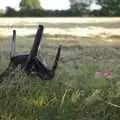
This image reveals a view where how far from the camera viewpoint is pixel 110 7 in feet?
149

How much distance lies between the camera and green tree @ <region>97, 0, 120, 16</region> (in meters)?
45.4

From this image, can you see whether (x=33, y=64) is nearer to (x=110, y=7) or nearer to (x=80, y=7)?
(x=110, y=7)

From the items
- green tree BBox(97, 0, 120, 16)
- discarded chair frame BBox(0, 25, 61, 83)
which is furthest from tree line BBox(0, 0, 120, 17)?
discarded chair frame BBox(0, 25, 61, 83)

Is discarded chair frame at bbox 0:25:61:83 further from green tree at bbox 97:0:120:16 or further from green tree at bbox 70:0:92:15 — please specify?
green tree at bbox 70:0:92:15

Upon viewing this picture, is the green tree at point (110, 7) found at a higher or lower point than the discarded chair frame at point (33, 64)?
lower

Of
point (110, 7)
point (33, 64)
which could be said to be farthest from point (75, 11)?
point (33, 64)

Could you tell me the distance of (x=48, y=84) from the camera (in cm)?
565

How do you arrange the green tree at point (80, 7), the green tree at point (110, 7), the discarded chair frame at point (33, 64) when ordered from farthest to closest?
1. the green tree at point (80, 7)
2. the green tree at point (110, 7)
3. the discarded chair frame at point (33, 64)

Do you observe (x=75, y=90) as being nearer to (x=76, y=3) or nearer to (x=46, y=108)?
(x=46, y=108)

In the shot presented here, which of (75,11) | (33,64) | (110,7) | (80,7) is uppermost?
(33,64)

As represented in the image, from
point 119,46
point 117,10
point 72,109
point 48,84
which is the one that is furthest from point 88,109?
point 117,10

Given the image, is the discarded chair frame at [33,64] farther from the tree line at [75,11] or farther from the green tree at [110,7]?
the tree line at [75,11]

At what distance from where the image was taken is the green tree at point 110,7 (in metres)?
45.4

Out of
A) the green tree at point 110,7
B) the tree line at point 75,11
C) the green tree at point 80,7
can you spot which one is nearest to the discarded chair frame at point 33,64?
the green tree at point 110,7
